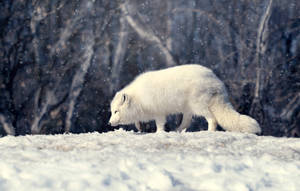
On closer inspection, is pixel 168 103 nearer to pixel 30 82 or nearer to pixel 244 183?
pixel 244 183

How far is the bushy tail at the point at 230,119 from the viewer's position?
20.4 ft

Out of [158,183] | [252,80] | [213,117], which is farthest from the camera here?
[252,80]

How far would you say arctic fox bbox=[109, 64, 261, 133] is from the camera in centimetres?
639

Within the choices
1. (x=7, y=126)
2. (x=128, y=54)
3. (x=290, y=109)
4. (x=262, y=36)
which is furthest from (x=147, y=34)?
(x=7, y=126)

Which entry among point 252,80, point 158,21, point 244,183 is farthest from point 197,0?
point 244,183

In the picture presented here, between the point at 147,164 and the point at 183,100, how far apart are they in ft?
9.96

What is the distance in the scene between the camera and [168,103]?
21.6 ft

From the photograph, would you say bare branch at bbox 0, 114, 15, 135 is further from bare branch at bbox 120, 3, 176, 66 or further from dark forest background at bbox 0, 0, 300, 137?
bare branch at bbox 120, 3, 176, 66

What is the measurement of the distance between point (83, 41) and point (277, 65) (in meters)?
5.67

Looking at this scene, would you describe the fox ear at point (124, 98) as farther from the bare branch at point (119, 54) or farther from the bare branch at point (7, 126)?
the bare branch at point (7, 126)

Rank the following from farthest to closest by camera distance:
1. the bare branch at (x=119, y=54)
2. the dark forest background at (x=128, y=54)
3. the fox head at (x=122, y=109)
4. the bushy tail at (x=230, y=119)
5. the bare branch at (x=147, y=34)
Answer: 1. the bare branch at (x=147, y=34)
2. the bare branch at (x=119, y=54)
3. the dark forest background at (x=128, y=54)
4. the fox head at (x=122, y=109)
5. the bushy tail at (x=230, y=119)

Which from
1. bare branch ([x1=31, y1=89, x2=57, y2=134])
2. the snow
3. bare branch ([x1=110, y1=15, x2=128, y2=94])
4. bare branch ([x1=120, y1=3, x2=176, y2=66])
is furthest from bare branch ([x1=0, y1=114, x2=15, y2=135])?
the snow

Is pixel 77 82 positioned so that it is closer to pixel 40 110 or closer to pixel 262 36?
pixel 40 110

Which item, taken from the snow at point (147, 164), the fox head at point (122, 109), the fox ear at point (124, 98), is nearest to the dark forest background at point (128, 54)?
the fox head at point (122, 109)
